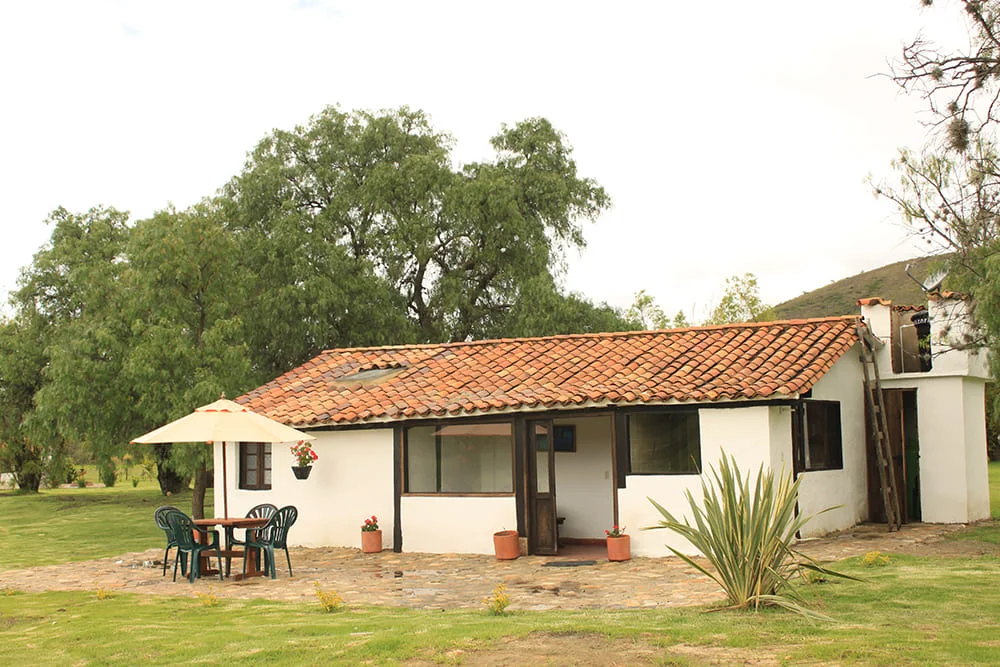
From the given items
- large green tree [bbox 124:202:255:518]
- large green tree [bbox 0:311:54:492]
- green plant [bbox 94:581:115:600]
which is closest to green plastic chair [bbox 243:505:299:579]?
green plant [bbox 94:581:115:600]

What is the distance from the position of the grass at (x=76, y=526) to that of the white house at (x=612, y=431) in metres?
3.08

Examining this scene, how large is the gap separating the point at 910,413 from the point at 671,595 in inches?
384

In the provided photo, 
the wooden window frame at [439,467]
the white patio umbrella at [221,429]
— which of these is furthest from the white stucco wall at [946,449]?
the white patio umbrella at [221,429]

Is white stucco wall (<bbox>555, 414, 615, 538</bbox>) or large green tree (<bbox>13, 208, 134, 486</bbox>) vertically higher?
large green tree (<bbox>13, 208, 134, 486</bbox>)

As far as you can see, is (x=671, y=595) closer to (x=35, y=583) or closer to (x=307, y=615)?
(x=307, y=615)

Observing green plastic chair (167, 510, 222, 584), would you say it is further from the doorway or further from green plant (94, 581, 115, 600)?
the doorway

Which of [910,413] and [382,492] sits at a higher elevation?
[910,413]

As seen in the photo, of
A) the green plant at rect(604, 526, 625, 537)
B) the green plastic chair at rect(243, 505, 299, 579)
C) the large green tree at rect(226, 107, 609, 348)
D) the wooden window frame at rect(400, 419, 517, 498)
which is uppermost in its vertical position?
the large green tree at rect(226, 107, 609, 348)

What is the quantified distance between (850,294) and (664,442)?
185ft

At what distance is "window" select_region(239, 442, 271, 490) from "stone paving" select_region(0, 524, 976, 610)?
181 cm

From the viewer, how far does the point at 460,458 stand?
15.4 metres

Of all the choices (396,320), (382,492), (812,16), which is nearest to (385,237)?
(396,320)

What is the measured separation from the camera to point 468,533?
15.1 meters

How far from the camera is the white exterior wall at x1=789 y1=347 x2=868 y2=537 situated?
14.7 m
